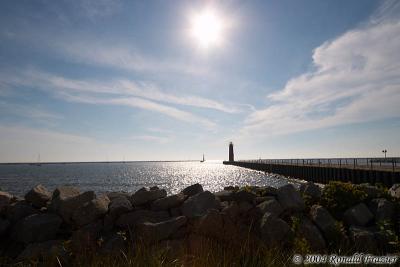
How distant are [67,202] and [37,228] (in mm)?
966

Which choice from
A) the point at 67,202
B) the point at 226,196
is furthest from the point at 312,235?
the point at 67,202

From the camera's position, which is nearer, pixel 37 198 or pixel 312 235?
pixel 312 235

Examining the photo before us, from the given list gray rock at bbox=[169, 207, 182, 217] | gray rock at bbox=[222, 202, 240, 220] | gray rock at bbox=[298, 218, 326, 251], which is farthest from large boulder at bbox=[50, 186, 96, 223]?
gray rock at bbox=[298, 218, 326, 251]

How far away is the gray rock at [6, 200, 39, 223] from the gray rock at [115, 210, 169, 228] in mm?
2945

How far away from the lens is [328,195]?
10.0m

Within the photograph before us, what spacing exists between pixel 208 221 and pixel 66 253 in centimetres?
327

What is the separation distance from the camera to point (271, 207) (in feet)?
29.2

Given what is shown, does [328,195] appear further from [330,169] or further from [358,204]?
[330,169]

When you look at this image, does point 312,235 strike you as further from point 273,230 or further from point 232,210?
point 232,210

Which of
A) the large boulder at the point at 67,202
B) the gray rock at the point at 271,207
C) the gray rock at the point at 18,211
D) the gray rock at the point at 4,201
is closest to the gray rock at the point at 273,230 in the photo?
the gray rock at the point at 271,207

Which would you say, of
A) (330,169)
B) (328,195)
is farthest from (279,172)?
(328,195)

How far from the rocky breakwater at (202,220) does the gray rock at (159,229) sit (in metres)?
0.02

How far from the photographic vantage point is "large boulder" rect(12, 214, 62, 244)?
9078mm

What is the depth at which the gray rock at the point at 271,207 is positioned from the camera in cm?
885
